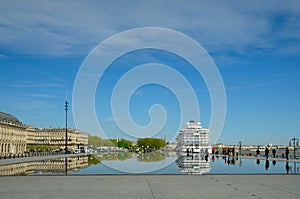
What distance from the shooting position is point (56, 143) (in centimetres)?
17962

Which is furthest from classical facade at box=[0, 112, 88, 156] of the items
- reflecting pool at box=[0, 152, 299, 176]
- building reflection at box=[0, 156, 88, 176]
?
reflecting pool at box=[0, 152, 299, 176]

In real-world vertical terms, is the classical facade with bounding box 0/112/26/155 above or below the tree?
above

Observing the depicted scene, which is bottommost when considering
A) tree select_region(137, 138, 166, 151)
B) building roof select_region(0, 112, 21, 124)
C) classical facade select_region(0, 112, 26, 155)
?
tree select_region(137, 138, 166, 151)

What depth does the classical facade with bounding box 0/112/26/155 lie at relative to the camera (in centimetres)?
10455

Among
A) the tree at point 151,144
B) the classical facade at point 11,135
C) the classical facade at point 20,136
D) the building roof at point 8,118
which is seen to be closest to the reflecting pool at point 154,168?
the classical facade at point 20,136

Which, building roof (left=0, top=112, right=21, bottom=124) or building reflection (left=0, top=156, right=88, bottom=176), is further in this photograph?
building roof (left=0, top=112, right=21, bottom=124)

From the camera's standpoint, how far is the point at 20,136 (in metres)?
123
